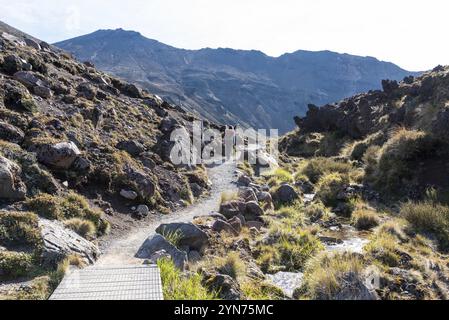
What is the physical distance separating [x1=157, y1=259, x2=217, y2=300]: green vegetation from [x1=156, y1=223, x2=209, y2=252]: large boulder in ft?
9.43

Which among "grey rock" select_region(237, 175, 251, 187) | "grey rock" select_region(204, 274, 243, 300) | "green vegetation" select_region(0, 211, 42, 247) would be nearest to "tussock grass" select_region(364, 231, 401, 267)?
"grey rock" select_region(204, 274, 243, 300)

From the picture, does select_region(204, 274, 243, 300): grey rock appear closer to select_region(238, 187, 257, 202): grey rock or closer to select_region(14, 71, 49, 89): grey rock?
select_region(238, 187, 257, 202): grey rock

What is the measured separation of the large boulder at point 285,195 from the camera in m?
22.7

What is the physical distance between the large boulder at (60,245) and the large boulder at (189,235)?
2434 millimetres

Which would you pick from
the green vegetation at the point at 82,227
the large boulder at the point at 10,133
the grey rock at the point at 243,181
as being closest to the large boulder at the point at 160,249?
the green vegetation at the point at 82,227

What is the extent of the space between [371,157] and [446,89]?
8577 mm

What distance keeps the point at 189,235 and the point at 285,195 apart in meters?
10.1

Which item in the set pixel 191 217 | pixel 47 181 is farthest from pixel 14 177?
pixel 191 217

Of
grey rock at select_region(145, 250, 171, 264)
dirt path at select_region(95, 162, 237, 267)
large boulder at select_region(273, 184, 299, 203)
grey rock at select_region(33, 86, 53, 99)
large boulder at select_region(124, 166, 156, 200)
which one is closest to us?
grey rock at select_region(145, 250, 171, 264)

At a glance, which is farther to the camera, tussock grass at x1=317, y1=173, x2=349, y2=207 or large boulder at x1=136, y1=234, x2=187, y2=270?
tussock grass at x1=317, y1=173, x2=349, y2=207

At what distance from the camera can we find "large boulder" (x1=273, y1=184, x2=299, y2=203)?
22.7 m

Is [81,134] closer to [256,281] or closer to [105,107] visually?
[105,107]

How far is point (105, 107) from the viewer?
3034 cm

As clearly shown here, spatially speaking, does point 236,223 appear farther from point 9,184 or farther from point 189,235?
point 9,184
